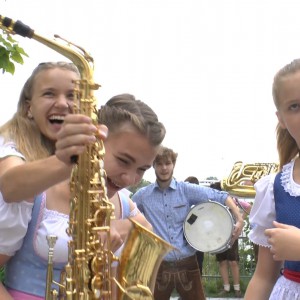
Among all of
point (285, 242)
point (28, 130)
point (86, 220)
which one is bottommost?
point (285, 242)

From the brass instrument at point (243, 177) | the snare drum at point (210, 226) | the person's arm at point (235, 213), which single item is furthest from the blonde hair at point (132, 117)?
the person's arm at point (235, 213)

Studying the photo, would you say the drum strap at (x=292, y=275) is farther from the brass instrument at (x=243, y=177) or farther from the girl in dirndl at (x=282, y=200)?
the brass instrument at (x=243, y=177)

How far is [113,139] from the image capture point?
7.21ft

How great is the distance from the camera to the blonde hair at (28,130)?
7.23 ft

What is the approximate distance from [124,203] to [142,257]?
0.48 meters

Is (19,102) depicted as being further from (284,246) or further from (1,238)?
(284,246)

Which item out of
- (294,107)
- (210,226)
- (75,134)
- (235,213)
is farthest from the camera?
(210,226)

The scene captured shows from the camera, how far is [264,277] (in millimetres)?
2357

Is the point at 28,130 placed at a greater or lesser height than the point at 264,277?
greater

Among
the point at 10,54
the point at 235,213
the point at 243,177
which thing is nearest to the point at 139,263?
the point at 10,54

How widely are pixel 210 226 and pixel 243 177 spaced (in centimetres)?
177

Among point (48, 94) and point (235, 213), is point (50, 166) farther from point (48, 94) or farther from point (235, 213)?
point (235, 213)

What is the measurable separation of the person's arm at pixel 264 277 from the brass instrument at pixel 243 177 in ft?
11.0

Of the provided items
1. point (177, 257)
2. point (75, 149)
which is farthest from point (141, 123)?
point (177, 257)
